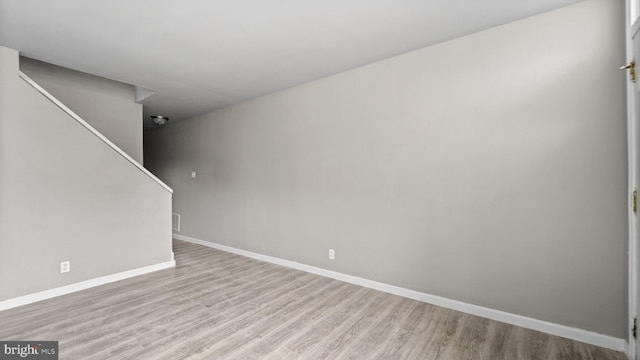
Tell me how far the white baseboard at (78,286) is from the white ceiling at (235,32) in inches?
99.0

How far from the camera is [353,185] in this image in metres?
3.20

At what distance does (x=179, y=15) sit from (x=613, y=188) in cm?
362

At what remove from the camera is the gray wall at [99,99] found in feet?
11.0

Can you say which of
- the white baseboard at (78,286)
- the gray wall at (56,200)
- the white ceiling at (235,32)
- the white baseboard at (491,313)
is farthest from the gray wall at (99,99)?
the white baseboard at (491,313)

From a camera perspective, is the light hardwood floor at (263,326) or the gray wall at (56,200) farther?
the gray wall at (56,200)

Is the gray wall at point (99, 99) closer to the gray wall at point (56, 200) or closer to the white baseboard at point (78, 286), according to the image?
the gray wall at point (56, 200)

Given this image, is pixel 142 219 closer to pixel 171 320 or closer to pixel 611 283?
pixel 171 320

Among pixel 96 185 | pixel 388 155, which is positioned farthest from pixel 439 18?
pixel 96 185

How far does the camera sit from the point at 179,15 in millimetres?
2145

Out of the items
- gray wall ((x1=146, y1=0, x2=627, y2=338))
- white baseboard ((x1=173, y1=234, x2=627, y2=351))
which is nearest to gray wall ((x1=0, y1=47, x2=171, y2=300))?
gray wall ((x1=146, y1=0, x2=627, y2=338))

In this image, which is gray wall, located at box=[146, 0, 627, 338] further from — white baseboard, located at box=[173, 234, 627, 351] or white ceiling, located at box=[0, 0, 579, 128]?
white ceiling, located at box=[0, 0, 579, 128]

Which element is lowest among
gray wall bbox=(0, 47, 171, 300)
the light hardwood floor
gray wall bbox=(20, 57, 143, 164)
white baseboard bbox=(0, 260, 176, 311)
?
the light hardwood floor

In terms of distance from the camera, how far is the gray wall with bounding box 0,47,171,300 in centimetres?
254

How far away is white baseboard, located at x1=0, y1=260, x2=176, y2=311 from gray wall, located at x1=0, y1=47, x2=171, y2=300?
0.05 metres
